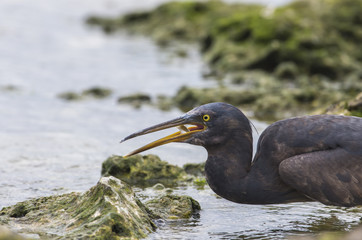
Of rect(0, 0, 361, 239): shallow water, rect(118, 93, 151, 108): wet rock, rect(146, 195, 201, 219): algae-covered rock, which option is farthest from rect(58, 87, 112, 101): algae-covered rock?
rect(146, 195, 201, 219): algae-covered rock

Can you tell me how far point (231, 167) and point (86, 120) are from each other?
6.31 metres

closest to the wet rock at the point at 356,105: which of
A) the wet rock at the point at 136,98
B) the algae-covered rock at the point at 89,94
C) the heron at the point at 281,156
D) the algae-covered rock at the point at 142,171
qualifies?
the heron at the point at 281,156

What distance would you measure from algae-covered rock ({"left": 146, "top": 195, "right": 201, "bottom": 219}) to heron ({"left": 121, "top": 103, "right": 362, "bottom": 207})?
514 millimetres

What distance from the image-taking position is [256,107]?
553 inches

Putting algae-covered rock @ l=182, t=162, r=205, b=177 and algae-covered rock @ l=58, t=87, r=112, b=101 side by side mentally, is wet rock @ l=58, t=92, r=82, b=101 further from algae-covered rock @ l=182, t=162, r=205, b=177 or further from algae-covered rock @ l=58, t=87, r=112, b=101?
algae-covered rock @ l=182, t=162, r=205, b=177

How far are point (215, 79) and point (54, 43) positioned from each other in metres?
7.91

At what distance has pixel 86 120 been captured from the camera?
1330 centimetres

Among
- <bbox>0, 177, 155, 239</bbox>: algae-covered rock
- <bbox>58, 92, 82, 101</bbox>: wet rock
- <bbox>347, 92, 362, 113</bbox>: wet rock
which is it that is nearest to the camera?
<bbox>0, 177, 155, 239</bbox>: algae-covered rock

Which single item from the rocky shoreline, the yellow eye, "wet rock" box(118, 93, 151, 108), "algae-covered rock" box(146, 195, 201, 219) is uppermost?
"wet rock" box(118, 93, 151, 108)

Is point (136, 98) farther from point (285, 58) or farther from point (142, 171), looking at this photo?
point (142, 171)

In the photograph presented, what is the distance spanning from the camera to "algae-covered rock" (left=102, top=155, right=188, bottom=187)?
9297mm

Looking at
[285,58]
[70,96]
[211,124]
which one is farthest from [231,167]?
[285,58]

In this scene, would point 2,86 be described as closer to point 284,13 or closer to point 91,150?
point 91,150

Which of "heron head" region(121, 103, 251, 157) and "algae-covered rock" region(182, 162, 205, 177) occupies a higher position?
"heron head" region(121, 103, 251, 157)
